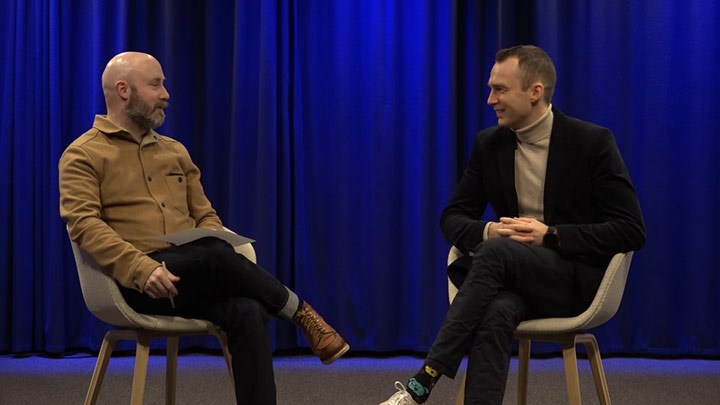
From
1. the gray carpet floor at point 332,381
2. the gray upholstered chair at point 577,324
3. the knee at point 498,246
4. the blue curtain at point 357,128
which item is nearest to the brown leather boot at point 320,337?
the gray upholstered chair at point 577,324

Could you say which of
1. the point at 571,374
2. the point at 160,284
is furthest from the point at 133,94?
the point at 571,374

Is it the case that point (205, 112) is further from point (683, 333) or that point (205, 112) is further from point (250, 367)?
point (683, 333)

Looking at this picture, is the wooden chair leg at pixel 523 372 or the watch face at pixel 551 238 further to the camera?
the wooden chair leg at pixel 523 372

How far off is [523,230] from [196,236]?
1.00 meters

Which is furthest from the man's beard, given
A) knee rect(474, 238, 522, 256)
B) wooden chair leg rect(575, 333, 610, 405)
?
wooden chair leg rect(575, 333, 610, 405)

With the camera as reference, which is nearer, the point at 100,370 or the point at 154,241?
the point at 100,370

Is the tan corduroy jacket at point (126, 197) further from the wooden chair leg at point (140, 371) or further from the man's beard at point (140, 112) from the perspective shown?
the wooden chair leg at point (140, 371)

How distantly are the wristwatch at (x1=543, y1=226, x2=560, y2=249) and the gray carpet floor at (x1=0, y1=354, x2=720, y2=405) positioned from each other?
0.92 meters

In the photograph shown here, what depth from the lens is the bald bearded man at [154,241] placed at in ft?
8.34

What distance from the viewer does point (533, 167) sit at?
9.18ft

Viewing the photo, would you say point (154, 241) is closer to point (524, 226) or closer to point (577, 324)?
point (524, 226)

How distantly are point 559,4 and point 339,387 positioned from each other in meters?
2.14

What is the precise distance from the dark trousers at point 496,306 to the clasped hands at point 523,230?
3cm

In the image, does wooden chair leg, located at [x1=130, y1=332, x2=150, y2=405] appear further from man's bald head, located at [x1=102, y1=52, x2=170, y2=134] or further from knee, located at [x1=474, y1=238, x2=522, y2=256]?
knee, located at [x1=474, y1=238, x2=522, y2=256]
